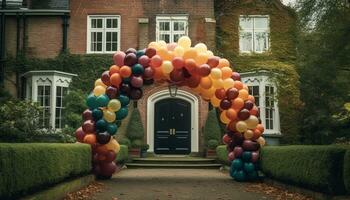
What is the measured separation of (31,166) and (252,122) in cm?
738

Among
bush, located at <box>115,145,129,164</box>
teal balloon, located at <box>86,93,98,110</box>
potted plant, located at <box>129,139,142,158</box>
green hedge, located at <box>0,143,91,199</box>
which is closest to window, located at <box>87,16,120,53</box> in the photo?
potted plant, located at <box>129,139,142,158</box>

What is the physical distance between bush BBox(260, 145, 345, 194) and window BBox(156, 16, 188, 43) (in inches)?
446

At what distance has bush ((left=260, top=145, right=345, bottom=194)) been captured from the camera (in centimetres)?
770

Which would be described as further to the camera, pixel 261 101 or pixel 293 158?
pixel 261 101

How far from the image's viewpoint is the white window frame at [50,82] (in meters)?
20.5

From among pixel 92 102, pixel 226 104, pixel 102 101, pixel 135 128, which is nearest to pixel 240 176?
pixel 226 104

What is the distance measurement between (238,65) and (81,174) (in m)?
11.7

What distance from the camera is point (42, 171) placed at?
7.77 m

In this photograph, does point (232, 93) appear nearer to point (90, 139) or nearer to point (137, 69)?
point (137, 69)

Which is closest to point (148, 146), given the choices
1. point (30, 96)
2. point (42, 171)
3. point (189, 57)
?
point (30, 96)

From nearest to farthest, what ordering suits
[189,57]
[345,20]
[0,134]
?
[345,20] → [189,57] → [0,134]

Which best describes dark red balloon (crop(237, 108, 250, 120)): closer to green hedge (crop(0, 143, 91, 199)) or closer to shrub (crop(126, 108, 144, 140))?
green hedge (crop(0, 143, 91, 199))

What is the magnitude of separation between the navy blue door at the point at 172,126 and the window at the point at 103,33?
139 inches

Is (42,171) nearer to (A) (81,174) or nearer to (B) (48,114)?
(A) (81,174)
